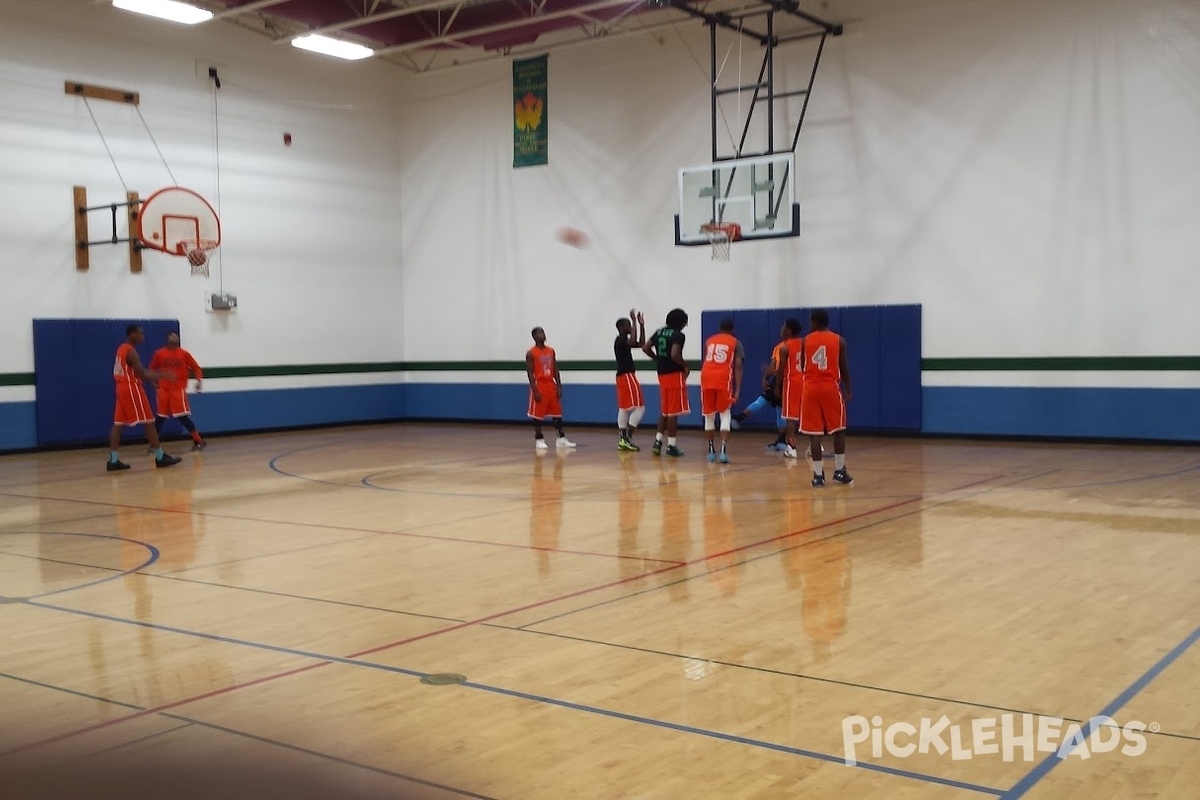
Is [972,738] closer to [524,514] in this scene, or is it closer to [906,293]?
[524,514]

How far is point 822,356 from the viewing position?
1112cm

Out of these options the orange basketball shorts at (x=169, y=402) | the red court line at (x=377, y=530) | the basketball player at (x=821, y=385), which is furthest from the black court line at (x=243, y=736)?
the orange basketball shorts at (x=169, y=402)

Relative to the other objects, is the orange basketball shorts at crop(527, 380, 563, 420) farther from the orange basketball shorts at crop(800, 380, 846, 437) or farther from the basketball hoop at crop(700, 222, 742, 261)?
the orange basketball shorts at crop(800, 380, 846, 437)

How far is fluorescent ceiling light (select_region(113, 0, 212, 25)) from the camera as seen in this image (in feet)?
52.4

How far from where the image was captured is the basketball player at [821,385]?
1107cm

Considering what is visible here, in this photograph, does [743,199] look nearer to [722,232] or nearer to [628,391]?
[722,232]

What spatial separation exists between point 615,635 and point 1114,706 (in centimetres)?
233

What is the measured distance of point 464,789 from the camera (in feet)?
12.3

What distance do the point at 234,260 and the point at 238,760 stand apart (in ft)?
55.0

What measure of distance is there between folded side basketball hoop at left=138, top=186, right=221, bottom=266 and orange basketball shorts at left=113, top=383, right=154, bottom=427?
3141 millimetres

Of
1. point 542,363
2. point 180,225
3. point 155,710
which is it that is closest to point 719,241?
point 542,363

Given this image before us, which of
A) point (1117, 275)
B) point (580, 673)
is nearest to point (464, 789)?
point (580, 673)

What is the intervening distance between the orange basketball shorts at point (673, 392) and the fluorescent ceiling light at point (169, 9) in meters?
8.64

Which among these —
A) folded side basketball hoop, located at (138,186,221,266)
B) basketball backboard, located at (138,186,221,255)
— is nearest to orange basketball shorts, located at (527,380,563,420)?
folded side basketball hoop, located at (138,186,221,266)
